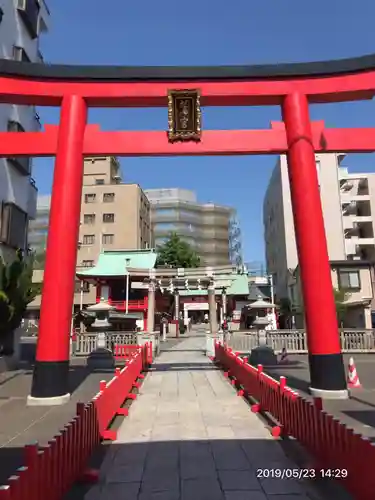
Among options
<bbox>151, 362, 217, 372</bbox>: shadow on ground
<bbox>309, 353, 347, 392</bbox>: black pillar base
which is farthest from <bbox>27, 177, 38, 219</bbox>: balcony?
<bbox>309, 353, 347, 392</bbox>: black pillar base

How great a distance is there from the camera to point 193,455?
5.86 meters

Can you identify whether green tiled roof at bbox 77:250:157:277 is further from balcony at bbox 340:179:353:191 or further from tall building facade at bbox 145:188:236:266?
tall building facade at bbox 145:188:236:266

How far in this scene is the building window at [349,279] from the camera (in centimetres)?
3058

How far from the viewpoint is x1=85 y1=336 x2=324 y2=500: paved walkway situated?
4.63 m

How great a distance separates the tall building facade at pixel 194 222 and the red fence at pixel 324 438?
2633 inches

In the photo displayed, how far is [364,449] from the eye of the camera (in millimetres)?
3703

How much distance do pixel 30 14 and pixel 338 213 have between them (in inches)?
1356

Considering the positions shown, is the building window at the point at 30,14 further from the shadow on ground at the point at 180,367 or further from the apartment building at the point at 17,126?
the shadow on ground at the point at 180,367

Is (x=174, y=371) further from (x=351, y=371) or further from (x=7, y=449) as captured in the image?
(x=7, y=449)

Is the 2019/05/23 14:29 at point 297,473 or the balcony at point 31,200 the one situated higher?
the balcony at point 31,200

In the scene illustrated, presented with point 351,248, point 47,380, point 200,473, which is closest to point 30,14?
point 47,380

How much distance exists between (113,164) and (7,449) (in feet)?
197

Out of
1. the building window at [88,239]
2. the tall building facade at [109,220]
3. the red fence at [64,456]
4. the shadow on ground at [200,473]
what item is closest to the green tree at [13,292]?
the red fence at [64,456]

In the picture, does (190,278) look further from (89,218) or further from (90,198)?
(90,198)
